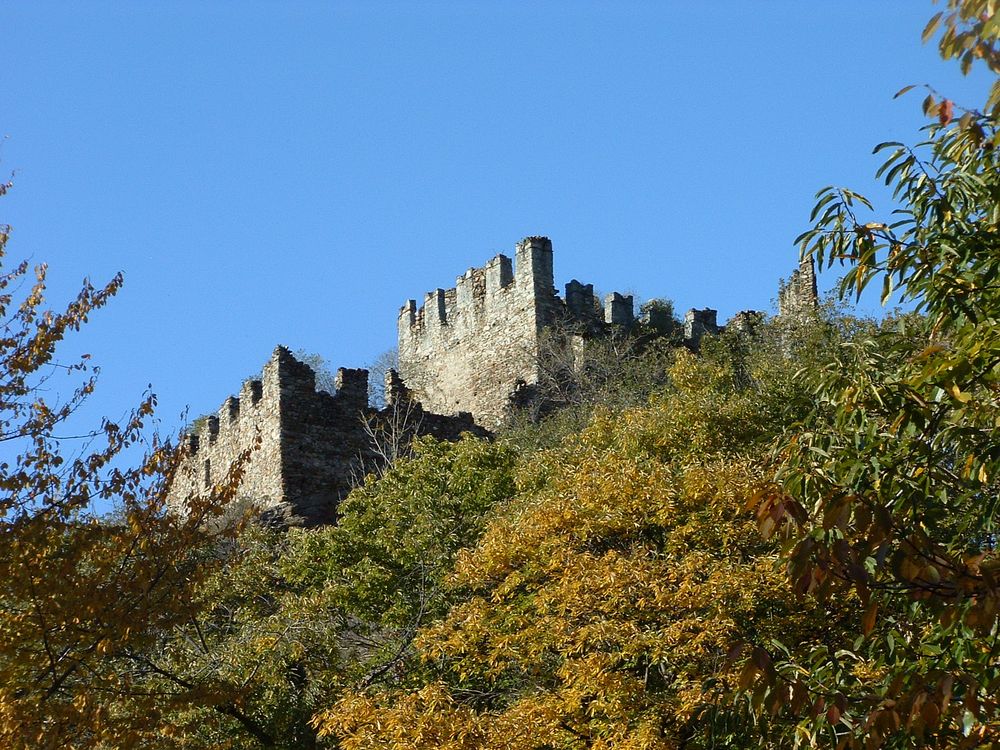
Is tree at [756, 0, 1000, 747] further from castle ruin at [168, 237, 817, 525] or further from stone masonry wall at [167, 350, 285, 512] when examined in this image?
stone masonry wall at [167, 350, 285, 512]

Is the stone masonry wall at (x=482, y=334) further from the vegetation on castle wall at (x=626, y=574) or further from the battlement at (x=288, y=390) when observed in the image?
the vegetation on castle wall at (x=626, y=574)

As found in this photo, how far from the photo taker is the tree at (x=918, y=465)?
752cm

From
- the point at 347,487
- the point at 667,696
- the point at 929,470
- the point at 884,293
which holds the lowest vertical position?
the point at 667,696

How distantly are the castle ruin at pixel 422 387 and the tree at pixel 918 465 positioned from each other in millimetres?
18366

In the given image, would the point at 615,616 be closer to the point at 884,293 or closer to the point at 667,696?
the point at 667,696

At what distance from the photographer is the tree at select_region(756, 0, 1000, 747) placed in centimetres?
752

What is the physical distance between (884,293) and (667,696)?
263 inches

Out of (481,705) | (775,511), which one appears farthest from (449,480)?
(775,511)

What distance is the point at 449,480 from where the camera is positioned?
880 inches

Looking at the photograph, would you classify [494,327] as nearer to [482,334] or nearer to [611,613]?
[482,334]

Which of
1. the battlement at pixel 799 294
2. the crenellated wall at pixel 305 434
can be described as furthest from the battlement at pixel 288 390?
the battlement at pixel 799 294

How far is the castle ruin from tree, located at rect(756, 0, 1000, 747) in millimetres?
18366

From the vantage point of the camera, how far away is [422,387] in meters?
37.4

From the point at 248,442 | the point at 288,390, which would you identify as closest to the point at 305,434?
the point at 288,390
